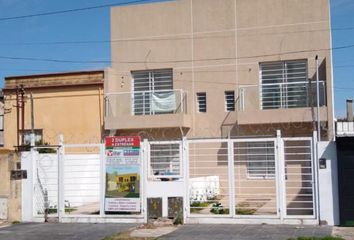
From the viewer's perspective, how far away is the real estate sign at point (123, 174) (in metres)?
16.5

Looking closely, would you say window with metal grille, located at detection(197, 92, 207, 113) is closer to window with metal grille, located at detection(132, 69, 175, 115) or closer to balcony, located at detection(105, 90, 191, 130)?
balcony, located at detection(105, 90, 191, 130)

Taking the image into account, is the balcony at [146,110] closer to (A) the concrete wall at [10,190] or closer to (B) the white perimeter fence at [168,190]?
(B) the white perimeter fence at [168,190]

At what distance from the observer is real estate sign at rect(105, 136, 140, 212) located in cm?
1650

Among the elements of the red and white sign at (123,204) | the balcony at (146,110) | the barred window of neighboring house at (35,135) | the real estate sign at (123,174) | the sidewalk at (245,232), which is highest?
the balcony at (146,110)

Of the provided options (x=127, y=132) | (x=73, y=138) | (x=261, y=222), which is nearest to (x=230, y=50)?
(x=127, y=132)

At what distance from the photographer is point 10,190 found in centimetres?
1755

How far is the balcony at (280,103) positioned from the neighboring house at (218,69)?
0.04 m

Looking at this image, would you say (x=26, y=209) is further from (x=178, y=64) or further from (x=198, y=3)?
(x=198, y=3)

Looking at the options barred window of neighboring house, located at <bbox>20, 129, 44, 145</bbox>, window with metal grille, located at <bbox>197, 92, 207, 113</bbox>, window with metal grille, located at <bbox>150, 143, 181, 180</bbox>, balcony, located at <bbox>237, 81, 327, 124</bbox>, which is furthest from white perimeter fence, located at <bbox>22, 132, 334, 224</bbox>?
barred window of neighboring house, located at <bbox>20, 129, 44, 145</bbox>

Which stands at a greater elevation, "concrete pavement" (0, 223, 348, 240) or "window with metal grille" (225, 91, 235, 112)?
"window with metal grille" (225, 91, 235, 112)

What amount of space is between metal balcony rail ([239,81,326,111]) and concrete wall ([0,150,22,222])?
33.2ft

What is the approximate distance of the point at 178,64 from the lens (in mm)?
26000

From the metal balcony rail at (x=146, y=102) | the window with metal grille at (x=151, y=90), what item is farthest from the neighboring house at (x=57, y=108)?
the window with metal grille at (x=151, y=90)

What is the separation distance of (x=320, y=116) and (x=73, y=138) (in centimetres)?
1093
